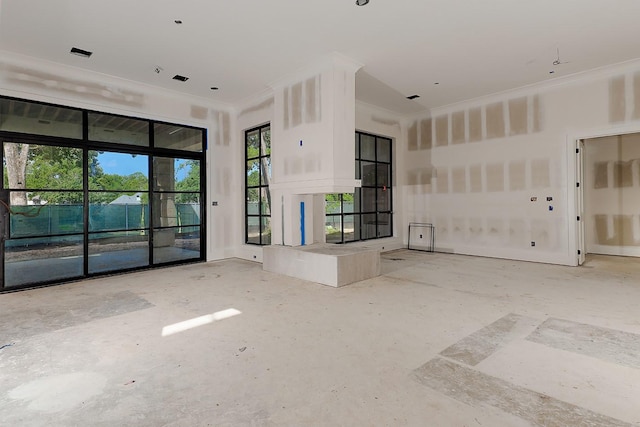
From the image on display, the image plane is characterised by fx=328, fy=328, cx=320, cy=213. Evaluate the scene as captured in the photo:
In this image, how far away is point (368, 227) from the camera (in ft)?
27.1

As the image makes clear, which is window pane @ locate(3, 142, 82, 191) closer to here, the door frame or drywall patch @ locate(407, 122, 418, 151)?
drywall patch @ locate(407, 122, 418, 151)

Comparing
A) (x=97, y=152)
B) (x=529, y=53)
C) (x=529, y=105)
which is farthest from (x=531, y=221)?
(x=97, y=152)

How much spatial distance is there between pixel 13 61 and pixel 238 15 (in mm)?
3680

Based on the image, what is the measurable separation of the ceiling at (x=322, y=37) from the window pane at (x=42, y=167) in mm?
1403

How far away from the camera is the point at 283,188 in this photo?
6.03 m

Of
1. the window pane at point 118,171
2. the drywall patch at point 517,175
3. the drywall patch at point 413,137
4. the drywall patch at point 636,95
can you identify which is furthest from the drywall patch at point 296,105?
the drywall patch at point 636,95

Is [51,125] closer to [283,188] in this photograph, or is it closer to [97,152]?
[97,152]

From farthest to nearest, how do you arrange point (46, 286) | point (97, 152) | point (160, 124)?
point (160, 124)
point (97, 152)
point (46, 286)

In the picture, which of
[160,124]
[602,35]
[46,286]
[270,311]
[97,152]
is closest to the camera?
[270,311]

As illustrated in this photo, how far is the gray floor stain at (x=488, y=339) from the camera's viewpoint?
Answer: 2645 mm

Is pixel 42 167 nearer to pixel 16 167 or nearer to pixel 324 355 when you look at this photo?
pixel 16 167

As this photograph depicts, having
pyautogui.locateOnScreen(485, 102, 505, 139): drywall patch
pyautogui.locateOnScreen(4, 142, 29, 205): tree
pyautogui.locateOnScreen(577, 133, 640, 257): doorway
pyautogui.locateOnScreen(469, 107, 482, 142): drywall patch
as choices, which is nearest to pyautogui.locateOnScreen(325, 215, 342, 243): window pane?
pyautogui.locateOnScreen(469, 107, 482, 142): drywall patch

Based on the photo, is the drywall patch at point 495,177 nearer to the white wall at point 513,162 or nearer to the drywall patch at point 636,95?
the white wall at point 513,162

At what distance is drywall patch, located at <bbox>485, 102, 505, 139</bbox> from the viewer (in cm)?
712
